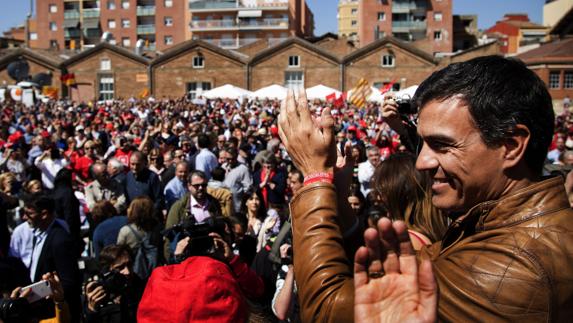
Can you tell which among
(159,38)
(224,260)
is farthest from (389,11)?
(224,260)

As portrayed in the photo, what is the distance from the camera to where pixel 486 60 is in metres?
1.63

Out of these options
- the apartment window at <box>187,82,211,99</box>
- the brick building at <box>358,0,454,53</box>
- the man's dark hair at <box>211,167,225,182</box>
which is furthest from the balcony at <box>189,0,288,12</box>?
the man's dark hair at <box>211,167,225,182</box>

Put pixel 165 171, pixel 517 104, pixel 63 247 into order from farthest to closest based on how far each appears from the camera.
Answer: pixel 165 171 < pixel 63 247 < pixel 517 104

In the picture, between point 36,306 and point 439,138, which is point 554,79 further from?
point 439,138

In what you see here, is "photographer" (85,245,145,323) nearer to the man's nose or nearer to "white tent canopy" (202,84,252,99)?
the man's nose

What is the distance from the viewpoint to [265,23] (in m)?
71.5

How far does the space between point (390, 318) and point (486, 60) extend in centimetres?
87

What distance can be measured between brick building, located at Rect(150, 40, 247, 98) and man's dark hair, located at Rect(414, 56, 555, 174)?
4926 cm

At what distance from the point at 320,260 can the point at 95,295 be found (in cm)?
268

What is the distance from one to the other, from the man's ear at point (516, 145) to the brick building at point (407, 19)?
6810 cm

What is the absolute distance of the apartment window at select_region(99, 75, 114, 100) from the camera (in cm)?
5156

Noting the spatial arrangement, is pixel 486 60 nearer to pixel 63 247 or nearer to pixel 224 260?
pixel 224 260

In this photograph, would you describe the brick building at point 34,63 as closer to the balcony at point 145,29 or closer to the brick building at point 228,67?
the brick building at point 228,67

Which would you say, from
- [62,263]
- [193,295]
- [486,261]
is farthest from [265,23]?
[486,261]
